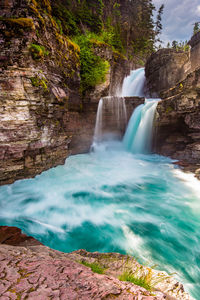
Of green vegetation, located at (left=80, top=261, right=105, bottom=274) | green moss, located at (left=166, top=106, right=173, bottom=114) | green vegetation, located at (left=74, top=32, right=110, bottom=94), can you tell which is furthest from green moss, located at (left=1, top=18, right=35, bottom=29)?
green moss, located at (left=166, top=106, right=173, bottom=114)

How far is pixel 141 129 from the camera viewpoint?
12180 mm

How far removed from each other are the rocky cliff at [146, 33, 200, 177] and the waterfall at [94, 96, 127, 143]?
121 inches

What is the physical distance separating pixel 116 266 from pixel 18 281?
4.53 ft

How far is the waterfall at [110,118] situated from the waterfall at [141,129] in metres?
0.83

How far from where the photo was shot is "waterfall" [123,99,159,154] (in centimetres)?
1170

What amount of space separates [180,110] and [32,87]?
881 centimetres

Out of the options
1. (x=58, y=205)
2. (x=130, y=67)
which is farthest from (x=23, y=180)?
(x=130, y=67)

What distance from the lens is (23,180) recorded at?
258 inches

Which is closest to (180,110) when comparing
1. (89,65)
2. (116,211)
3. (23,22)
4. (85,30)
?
(89,65)

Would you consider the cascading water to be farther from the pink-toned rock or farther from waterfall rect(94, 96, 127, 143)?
the pink-toned rock

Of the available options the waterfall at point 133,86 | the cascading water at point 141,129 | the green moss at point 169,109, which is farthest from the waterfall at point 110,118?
the waterfall at point 133,86

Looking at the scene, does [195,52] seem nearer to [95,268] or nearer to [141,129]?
[141,129]

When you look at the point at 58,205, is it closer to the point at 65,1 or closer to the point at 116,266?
the point at 116,266

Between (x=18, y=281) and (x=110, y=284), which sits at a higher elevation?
(x=18, y=281)
